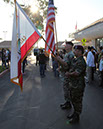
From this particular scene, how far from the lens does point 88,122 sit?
3559 mm

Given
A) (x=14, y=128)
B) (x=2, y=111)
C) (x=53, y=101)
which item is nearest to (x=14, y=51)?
(x=14, y=128)

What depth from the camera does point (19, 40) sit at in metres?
3.13

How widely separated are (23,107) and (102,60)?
389 centimetres

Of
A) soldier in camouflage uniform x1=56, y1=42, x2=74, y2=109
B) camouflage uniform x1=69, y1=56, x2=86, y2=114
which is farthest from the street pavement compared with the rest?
camouflage uniform x1=69, y1=56, x2=86, y2=114

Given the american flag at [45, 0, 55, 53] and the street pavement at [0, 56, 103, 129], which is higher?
the american flag at [45, 0, 55, 53]

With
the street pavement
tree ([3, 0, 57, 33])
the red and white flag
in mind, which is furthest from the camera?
tree ([3, 0, 57, 33])

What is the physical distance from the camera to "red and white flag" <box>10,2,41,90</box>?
3066 millimetres

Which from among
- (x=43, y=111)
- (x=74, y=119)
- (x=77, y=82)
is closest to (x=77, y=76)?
(x=77, y=82)

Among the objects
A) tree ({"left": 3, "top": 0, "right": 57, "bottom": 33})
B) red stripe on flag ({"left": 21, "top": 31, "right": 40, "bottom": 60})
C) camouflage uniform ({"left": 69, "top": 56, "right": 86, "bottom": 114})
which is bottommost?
camouflage uniform ({"left": 69, "top": 56, "right": 86, "bottom": 114})

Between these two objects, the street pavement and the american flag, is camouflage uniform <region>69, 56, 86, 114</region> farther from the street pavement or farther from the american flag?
the american flag

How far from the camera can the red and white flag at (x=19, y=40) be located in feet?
10.1

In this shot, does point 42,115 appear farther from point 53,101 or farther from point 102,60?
point 102,60

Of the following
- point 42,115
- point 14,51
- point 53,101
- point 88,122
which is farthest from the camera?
point 53,101

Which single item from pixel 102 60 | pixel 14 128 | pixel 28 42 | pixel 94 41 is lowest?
pixel 14 128
